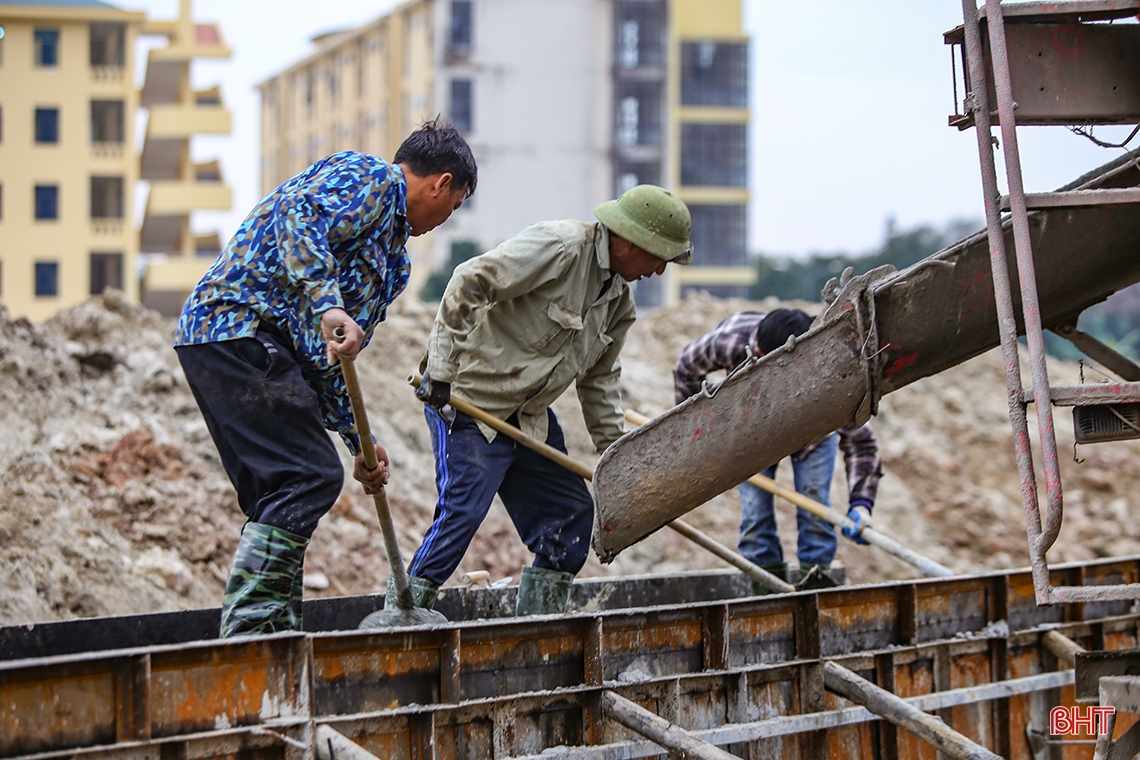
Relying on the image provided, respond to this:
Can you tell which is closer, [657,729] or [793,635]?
[657,729]

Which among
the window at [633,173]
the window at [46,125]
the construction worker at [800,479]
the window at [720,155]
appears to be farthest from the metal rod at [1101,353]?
the window at [720,155]

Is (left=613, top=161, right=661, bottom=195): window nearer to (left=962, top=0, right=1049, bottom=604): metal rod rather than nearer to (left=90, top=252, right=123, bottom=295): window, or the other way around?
(left=90, top=252, right=123, bottom=295): window

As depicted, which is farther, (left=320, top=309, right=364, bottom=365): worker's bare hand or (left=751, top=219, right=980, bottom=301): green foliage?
(left=751, top=219, right=980, bottom=301): green foliage

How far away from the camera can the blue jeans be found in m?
8.91

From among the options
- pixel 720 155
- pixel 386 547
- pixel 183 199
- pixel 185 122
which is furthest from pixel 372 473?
pixel 720 155

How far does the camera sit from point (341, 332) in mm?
5207

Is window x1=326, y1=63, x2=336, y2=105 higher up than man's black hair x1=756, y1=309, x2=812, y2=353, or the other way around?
window x1=326, y1=63, x2=336, y2=105

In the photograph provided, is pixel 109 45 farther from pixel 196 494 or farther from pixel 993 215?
pixel 993 215

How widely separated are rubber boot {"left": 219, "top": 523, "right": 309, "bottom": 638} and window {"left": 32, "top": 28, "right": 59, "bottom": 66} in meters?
34.8

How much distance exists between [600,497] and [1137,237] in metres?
2.07

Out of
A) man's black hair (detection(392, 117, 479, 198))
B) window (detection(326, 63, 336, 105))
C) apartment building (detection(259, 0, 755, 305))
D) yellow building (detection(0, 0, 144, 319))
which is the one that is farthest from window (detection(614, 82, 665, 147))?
man's black hair (detection(392, 117, 479, 198))

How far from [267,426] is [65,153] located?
34.0 m

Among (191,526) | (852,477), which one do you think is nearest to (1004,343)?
(852,477)

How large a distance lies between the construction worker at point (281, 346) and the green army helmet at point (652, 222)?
118 cm
